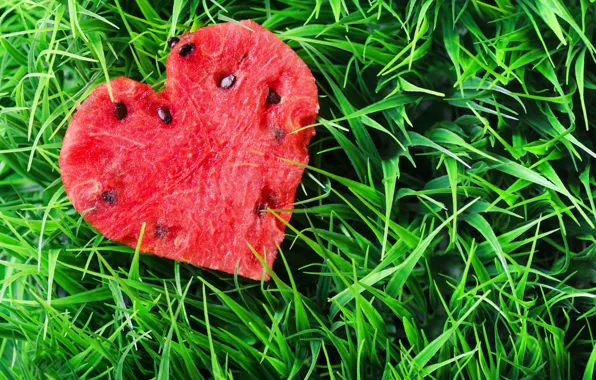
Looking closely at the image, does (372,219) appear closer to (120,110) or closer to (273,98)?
(273,98)

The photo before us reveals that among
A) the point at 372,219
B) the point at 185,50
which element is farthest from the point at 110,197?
the point at 372,219

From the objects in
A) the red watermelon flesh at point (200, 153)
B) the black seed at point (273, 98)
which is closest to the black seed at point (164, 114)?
the red watermelon flesh at point (200, 153)

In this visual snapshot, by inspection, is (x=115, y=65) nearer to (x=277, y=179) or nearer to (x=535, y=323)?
(x=277, y=179)

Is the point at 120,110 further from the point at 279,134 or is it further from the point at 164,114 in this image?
the point at 279,134

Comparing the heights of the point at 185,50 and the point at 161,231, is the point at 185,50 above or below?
above

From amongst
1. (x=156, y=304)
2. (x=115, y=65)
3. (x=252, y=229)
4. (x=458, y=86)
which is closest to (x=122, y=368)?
(x=156, y=304)

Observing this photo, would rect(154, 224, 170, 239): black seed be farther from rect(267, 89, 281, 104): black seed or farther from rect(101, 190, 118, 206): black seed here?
rect(267, 89, 281, 104): black seed
